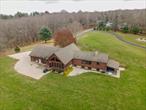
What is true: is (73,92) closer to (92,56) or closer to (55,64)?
(55,64)

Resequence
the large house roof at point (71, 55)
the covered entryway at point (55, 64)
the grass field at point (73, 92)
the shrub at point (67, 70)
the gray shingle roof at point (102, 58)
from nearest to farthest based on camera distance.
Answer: the grass field at point (73, 92) → the shrub at point (67, 70) → the covered entryway at point (55, 64) → the gray shingle roof at point (102, 58) → the large house roof at point (71, 55)

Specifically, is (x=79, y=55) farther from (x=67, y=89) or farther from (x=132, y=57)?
(x=132, y=57)

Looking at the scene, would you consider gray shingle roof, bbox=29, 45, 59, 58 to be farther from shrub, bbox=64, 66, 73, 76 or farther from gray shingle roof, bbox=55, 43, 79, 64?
shrub, bbox=64, 66, 73, 76

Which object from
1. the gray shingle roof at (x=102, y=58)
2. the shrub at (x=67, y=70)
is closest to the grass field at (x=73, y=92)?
the shrub at (x=67, y=70)

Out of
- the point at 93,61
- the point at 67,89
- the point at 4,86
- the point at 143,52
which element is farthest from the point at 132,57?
the point at 4,86

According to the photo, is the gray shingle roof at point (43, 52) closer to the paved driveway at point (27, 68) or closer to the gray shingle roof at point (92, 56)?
the paved driveway at point (27, 68)

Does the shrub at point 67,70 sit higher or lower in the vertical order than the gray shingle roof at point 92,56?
lower
